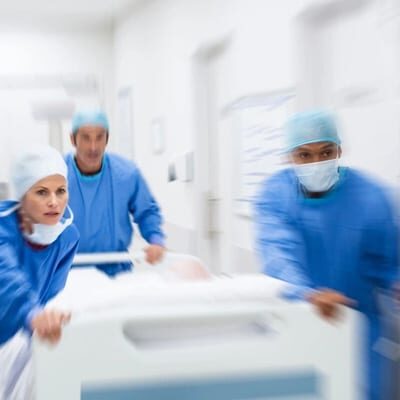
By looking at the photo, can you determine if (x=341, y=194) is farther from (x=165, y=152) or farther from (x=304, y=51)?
(x=165, y=152)

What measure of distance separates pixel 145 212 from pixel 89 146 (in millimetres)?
184

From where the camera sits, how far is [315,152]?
881 mm

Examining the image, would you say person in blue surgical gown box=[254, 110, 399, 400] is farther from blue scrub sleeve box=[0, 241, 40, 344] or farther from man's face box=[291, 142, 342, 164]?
blue scrub sleeve box=[0, 241, 40, 344]

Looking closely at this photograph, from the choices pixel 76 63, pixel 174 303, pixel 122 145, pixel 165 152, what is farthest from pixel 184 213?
pixel 174 303

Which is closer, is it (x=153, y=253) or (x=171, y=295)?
(x=171, y=295)

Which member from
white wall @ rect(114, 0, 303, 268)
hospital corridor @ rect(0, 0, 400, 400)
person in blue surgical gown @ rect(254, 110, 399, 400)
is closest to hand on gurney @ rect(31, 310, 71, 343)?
hospital corridor @ rect(0, 0, 400, 400)

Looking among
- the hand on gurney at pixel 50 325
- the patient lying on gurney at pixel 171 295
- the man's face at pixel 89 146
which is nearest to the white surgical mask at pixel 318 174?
the patient lying on gurney at pixel 171 295

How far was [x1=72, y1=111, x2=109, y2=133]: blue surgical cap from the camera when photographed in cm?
99

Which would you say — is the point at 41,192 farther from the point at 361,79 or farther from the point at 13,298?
the point at 361,79

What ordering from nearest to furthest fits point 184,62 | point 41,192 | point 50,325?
point 50,325
point 41,192
point 184,62

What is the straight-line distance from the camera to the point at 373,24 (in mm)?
945

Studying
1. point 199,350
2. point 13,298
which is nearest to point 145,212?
point 13,298

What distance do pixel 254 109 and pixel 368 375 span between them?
564mm

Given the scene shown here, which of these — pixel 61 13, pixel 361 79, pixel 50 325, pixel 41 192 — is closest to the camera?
pixel 50 325
